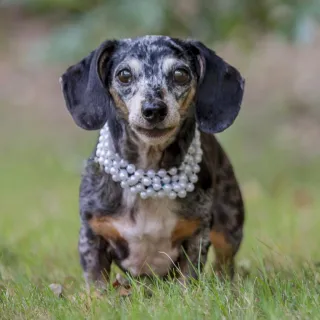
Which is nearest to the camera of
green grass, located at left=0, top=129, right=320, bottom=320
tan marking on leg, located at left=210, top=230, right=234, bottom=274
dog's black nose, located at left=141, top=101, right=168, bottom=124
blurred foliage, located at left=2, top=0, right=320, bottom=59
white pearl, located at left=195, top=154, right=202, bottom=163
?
green grass, located at left=0, top=129, right=320, bottom=320

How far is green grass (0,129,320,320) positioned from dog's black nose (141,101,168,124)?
70 cm

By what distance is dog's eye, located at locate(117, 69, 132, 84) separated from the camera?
413 cm

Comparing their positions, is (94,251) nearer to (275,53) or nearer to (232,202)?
(232,202)

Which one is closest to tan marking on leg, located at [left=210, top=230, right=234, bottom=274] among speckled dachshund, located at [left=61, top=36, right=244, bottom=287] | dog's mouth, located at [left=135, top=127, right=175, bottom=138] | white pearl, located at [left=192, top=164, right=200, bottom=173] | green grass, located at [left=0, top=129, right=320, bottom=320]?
green grass, located at [left=0, top=129, right=320, bottom=320]

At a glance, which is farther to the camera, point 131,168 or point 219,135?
point 219,135

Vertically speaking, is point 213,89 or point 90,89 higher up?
point 213,89

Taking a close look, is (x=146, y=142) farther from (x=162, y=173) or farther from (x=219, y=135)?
(x=219, y=135)

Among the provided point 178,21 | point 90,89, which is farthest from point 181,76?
point 178,21

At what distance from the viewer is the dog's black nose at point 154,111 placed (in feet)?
12.8

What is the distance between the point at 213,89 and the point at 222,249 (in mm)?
1009

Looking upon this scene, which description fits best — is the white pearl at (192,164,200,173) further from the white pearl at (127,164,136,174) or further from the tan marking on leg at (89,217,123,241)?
the tan marking on leg at (89,217,123,241)

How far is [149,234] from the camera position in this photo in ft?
14.0

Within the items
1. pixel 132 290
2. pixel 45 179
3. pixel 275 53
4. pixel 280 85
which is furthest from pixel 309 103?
pixel 132 290

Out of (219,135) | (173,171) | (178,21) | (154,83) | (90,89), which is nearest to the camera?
(154,83)
